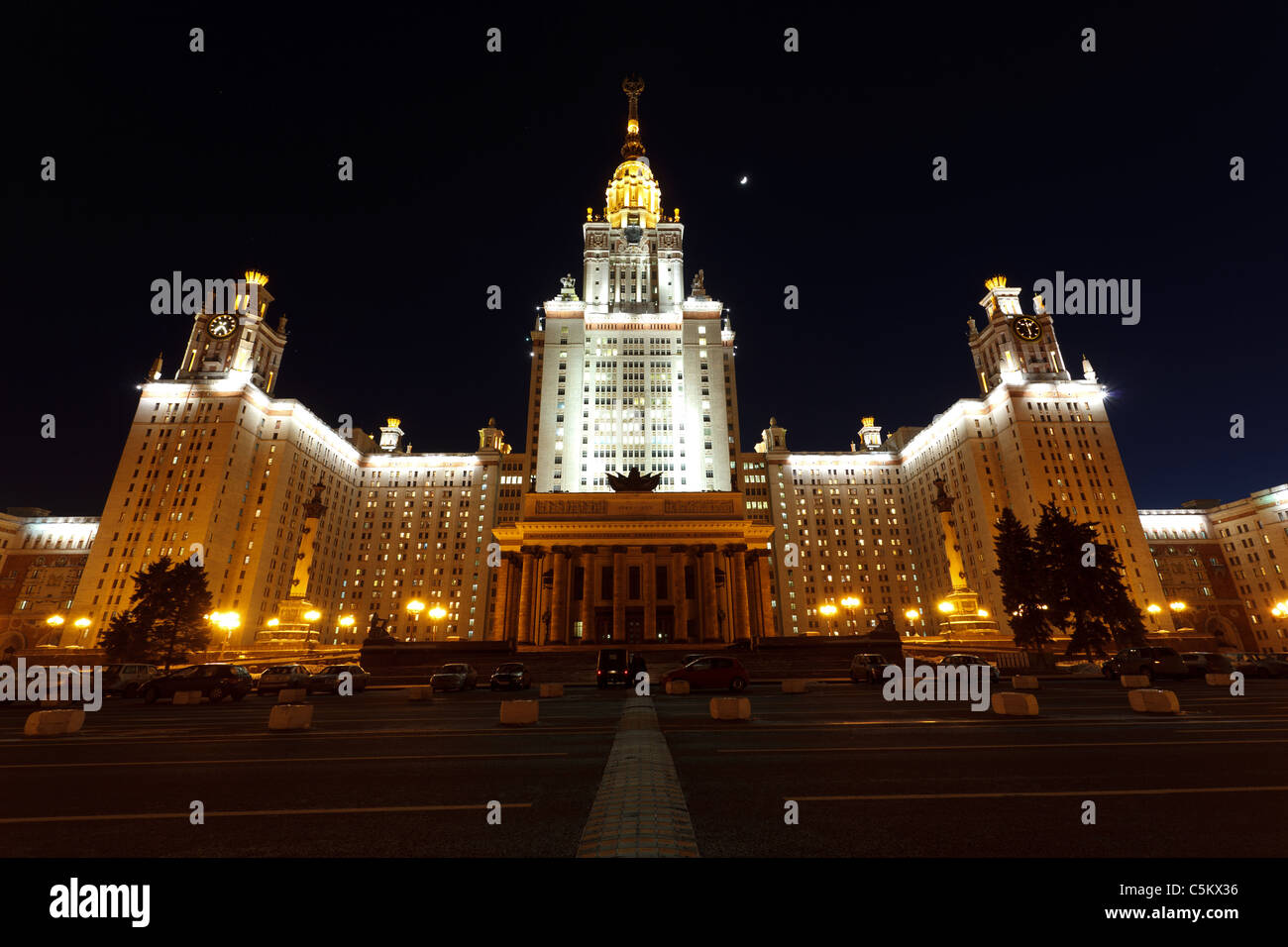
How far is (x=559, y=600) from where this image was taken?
196 feet

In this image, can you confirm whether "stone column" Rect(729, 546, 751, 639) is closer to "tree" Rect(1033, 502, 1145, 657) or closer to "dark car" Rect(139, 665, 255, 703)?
"tree" Rect(1033, 502, 1145, 657)

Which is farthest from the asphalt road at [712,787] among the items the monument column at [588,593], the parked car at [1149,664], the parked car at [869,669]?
the monument column at [588,593]

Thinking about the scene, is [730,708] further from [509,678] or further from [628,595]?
[628,595]

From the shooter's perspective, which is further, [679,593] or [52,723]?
[679,593]

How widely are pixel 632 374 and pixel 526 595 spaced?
177 feet

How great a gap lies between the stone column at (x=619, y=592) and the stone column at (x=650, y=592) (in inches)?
85.6

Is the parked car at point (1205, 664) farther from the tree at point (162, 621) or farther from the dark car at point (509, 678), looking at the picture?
the tree at point (162, 621)

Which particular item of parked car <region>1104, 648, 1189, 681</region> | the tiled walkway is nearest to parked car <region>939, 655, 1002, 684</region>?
parked car <region>1104, 648, 1189, 681</region>

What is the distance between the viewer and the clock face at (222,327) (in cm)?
10956

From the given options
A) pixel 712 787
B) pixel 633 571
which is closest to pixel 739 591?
pixel 633 571

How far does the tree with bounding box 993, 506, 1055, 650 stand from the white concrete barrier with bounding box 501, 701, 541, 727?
4195cm

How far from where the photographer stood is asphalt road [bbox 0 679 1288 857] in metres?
5.29

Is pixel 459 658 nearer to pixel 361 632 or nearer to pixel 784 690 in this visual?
pixel 784 690

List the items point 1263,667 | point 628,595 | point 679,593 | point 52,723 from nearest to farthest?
1. point 52,723
2. point 1263,667
3. point 679,593
4. point 628,595
